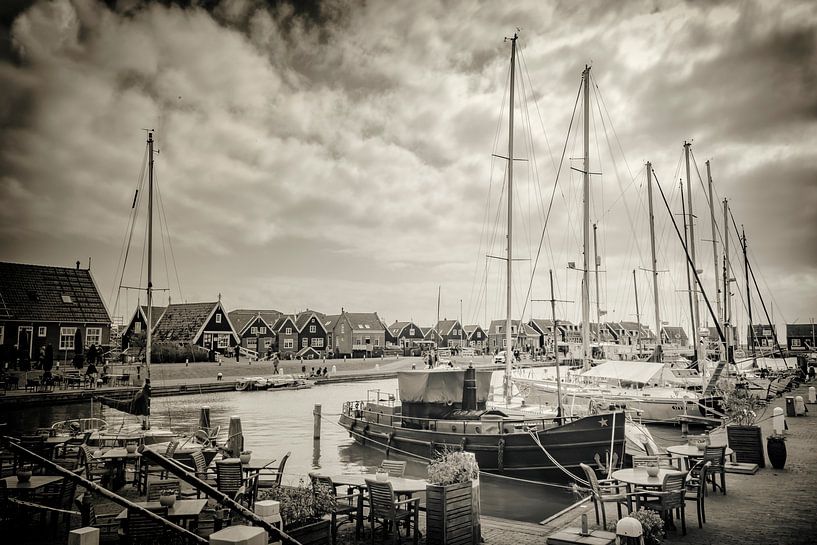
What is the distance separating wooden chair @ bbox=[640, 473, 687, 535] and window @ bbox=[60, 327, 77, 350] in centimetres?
5811

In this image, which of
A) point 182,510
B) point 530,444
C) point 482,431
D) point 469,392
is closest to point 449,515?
point 182,510

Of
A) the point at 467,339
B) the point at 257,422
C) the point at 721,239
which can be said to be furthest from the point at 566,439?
the point at 467,339

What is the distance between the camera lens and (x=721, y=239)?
5297 centimetres

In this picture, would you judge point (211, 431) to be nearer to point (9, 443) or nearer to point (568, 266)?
point (9, 443)

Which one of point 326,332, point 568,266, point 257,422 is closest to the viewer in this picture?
point 568,266

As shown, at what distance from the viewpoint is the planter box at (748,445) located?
16.3 metres

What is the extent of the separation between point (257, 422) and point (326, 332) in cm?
6469

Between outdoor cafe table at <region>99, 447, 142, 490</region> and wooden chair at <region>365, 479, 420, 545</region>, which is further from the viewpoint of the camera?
outdoor cafe table at <region>99, 447, 142, 490</region>

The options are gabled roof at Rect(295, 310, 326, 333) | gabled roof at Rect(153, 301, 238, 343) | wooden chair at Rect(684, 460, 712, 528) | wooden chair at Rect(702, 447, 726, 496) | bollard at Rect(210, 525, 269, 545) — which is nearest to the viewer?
bollard at Rect(210, 525, 269, 545)

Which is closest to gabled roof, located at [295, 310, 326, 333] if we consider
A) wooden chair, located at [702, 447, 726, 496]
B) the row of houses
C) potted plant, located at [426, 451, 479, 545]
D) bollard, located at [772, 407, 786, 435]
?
the row of houses

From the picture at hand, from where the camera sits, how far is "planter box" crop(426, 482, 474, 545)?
904 cm

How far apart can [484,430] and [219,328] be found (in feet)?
212

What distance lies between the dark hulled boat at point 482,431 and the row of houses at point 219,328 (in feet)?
16.9

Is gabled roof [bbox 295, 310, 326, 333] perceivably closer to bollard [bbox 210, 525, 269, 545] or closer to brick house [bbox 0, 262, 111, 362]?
brick house [bbox 0, 262, 111, 362]
